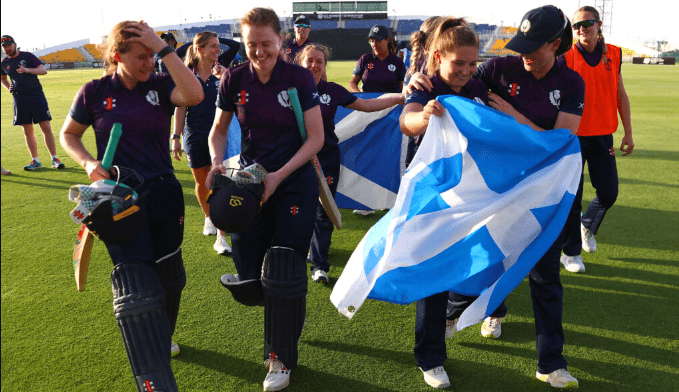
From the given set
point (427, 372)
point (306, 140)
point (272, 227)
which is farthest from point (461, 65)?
point (427, 372)

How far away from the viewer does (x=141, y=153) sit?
2.62 m

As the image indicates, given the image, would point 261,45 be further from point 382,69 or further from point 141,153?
point 382,69

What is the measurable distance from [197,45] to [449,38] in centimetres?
294

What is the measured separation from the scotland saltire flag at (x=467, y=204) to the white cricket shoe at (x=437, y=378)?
0.50 metres

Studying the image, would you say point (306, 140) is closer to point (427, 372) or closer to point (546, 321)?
point (427, 372)

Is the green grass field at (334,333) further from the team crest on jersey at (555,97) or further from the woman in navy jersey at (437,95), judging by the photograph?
the team crest on jersey at (555,97)

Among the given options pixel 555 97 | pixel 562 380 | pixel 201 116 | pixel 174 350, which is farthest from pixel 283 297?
pixel 201 116

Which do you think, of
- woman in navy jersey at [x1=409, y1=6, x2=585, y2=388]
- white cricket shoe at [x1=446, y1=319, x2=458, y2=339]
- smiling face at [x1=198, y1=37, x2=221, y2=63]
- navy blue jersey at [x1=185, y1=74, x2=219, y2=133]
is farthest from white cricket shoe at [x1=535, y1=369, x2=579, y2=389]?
smiling face at [x1=198, y1=37, x2=221, y2=63]

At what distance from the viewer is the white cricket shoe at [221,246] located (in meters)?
4.78

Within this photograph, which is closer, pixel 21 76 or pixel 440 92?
pixel 440 92

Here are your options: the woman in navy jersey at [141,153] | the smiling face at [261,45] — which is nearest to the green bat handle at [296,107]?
the smiling face at [261,45]

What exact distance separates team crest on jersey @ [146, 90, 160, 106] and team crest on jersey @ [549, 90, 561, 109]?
81.0 inches

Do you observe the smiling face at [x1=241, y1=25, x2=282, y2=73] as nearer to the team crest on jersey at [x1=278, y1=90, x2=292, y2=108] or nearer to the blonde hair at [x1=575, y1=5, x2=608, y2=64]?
the team crest on jersey at [x1=278, y1=90, x2=292, y2=108]

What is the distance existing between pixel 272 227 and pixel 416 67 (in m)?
2.54
